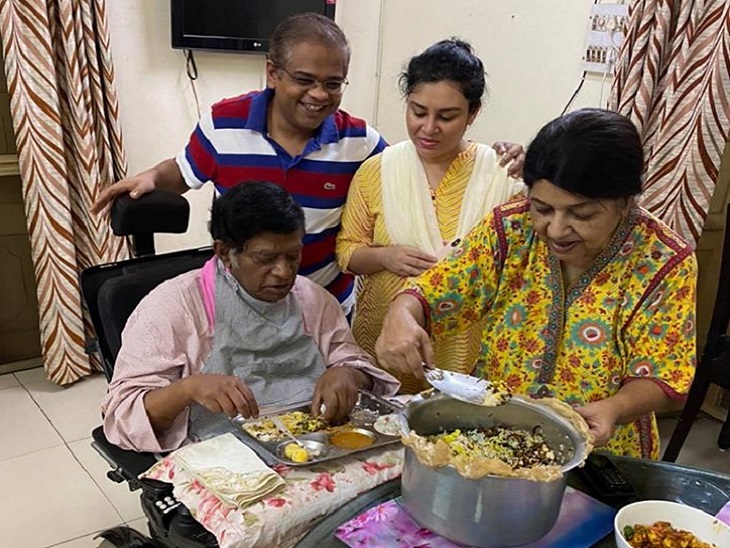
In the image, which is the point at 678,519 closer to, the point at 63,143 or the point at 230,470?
the point at 230,470

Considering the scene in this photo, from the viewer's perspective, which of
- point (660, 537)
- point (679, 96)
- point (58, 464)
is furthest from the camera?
point (58, 464)

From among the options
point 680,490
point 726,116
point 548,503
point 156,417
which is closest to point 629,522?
point 548,503

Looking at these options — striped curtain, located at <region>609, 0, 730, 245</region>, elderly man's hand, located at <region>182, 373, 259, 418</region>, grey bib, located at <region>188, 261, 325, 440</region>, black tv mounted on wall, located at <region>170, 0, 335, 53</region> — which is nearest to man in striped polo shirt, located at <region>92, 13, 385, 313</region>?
grey bib, located at <region>188, 261, 325, 440</region>

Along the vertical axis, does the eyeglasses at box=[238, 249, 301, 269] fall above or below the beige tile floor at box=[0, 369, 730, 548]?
above

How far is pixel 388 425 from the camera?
4.21 feet

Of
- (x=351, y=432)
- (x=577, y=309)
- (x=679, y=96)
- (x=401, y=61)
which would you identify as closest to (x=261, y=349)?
(x=351, y=432)

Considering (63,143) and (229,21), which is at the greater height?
(229,21)

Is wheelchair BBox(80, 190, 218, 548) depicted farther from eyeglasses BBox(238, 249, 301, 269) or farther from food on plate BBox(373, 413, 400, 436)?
food on plate BBox(373, 413, 400, 436)

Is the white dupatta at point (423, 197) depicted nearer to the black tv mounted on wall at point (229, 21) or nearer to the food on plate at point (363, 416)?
the food on plate at point (363, 416)

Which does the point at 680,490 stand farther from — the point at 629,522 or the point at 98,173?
the point at 98,173

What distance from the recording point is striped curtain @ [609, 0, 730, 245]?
203 centimetres

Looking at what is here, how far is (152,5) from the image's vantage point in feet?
9.33

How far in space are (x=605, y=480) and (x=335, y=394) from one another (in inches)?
19.6

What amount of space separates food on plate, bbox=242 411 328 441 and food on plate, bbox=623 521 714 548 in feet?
1.83
